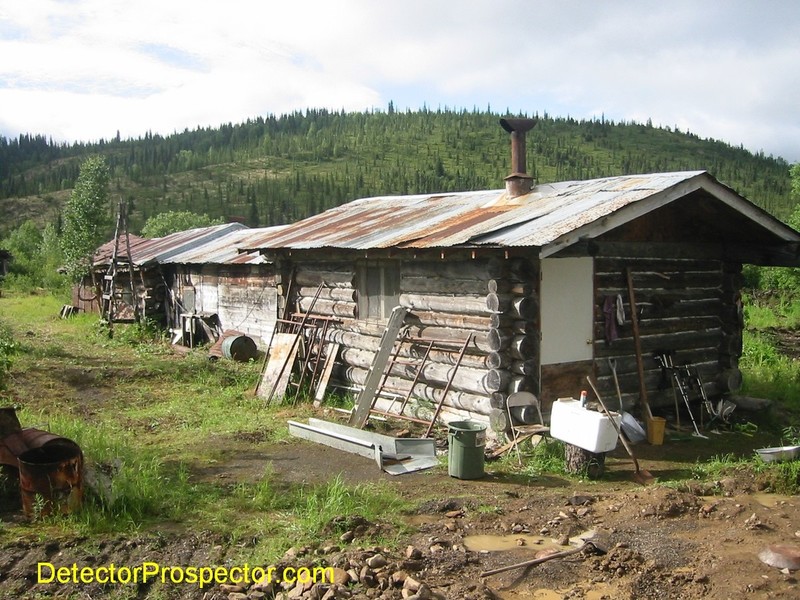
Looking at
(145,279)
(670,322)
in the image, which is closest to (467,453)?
(670,322)

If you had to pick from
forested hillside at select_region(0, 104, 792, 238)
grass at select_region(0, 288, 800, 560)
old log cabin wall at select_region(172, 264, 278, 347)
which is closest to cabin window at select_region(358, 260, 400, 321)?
grass at select_region(0, 288, 800, 560)

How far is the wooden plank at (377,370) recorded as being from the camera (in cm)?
1090

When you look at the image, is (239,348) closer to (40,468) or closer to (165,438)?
(165,438)

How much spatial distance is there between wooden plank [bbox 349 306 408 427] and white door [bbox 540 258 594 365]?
2558 millimetres

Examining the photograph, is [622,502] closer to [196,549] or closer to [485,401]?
[485,401]

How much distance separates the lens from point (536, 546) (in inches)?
242

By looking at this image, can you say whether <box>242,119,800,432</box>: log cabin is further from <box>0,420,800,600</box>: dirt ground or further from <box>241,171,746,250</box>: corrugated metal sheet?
<box>0,420,800,600</box>: dirt ground

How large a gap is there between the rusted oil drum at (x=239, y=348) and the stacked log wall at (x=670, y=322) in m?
9.74

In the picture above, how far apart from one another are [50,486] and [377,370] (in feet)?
17.4

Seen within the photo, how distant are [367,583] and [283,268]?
992 cm

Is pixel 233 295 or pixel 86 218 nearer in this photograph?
pixel 233 295

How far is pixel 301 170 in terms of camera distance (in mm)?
107062

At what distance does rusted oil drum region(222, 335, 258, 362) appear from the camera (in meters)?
17.2

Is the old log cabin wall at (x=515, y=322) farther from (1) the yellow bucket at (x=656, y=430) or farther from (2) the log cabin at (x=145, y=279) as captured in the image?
(2) the log cabin at (x=145, y=279)
